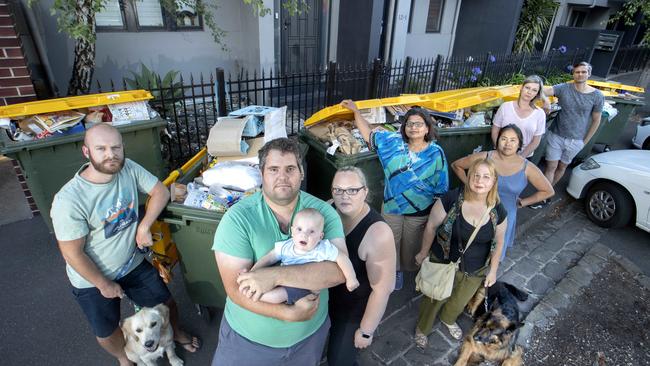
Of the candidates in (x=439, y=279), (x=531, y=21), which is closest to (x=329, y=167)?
(x=439, y=279)

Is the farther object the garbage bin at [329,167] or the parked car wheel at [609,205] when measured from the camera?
the parked car wheel at [609,205]

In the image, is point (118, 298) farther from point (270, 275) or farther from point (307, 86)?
point (307, 86)

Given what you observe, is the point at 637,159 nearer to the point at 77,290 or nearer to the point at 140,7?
the point at 77,290

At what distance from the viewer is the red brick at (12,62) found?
3.68 m

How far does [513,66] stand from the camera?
9.76 metres

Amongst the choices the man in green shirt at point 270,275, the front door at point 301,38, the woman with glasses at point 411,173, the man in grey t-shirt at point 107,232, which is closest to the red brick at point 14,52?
the man in grey t-shirt at point 107,232

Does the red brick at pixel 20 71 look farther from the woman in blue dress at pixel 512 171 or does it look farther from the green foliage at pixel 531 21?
the green foliage at pixel 531 21

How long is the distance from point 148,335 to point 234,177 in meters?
1.23

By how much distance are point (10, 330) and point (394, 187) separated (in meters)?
3.41

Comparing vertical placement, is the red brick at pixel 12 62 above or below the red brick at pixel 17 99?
above

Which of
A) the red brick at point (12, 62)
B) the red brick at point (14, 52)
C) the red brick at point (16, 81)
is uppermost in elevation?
the red brick at point (14, 52)

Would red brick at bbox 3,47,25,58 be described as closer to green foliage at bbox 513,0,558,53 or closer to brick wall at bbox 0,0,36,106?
brick wall at bbox 0,0,36,106

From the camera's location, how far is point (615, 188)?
16.2 feet

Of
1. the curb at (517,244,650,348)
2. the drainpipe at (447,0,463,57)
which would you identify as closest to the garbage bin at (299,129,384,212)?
the curb at (517,244,650,348)
